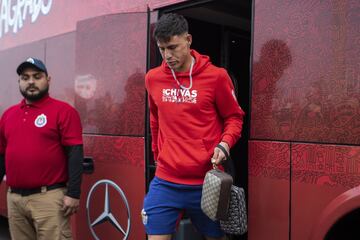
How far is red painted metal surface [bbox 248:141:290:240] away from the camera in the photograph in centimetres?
232

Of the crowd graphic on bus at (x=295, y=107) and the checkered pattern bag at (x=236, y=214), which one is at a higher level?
the crowd graphic on bus at (x=295, y=107)

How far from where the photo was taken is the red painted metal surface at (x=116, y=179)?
3074 millimetres

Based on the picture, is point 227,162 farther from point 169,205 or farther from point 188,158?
point 169,205

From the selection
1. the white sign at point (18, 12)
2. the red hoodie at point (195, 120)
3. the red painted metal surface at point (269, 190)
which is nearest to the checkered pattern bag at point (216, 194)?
the red hoodie at point (195, 120)

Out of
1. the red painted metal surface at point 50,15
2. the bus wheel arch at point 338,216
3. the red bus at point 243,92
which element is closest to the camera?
the bus wheel arch at point 338,216

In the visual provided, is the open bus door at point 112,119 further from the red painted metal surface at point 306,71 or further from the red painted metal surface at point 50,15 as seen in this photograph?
the red painted metal surface at point 306,71

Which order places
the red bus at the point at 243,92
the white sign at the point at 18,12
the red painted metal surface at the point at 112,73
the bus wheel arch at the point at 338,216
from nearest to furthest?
1. the bus wheel arch at the point at 338,216
2. the red bus at the point at 243,92
3. the red painted metal surface at the point at 112,73
4. the white sign at the point at 18,12

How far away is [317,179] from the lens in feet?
7.15

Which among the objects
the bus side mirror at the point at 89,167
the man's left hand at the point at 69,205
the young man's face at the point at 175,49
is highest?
the young man's face at the point at 175,49

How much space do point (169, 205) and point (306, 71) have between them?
100cm

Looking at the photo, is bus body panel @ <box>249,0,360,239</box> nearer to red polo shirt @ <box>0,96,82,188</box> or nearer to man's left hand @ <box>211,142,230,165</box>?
man's left hand @ <box>211,142,230,165</box>

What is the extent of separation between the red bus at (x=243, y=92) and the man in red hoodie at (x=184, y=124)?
0.20m

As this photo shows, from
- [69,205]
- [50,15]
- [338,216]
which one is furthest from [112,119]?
[338,216]

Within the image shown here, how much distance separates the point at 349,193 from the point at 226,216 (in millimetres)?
596
